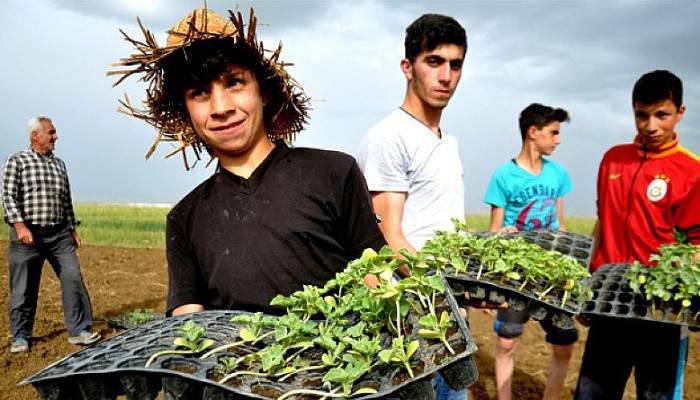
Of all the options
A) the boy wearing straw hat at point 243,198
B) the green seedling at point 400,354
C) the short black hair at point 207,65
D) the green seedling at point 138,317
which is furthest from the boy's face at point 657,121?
the green seedling at point 138,317

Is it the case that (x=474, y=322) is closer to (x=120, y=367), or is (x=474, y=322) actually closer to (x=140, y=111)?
(x=140, y=111)

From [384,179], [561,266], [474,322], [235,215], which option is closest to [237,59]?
[235,215]

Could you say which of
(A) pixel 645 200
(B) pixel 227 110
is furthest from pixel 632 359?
(B) pixel 227 110

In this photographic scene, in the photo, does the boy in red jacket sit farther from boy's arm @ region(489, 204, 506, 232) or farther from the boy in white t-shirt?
boy's arm @ region(489, 204, 506, 232)

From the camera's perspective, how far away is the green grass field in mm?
13039

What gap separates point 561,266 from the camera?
92.4 inches

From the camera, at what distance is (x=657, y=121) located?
9.50 ft

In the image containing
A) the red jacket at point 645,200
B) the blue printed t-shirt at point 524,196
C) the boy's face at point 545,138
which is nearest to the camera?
the red jacket at point 645,200

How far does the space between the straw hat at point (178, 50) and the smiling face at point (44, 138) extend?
4058 mm

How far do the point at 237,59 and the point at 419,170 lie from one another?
1138 millimetres

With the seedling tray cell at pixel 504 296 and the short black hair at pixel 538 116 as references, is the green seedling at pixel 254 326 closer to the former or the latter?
the seedling tray cell at pixel 504 296

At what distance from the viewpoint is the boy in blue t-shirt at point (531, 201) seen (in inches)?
140

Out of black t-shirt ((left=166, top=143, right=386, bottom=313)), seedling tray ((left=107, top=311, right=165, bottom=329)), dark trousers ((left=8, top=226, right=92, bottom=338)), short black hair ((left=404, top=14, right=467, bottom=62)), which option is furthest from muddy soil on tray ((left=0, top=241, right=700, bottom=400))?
black t-shirt ((left=166, top=143, right=386, bottom=313))

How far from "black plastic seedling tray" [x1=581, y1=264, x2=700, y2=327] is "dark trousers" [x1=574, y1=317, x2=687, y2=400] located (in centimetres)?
29
